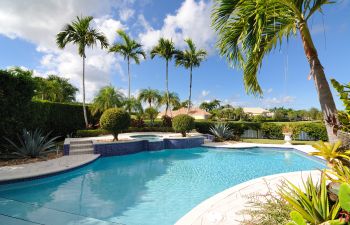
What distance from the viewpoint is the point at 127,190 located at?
20.0 feet

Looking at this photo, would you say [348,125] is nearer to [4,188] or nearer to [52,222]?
[52,222]

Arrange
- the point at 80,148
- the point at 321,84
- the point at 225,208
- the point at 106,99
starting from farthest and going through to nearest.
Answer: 1. the point at 106,99
2. the point at 80,148
3. the point at 225,208
4. the point at 321,84

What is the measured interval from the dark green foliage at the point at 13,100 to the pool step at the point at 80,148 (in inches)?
100

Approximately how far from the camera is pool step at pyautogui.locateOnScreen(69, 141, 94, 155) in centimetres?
1070

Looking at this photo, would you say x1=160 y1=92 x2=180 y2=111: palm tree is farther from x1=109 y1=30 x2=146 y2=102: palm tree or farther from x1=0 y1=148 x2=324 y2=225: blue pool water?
x1=0 y1=148 x2=324 y2=225: blue pool water

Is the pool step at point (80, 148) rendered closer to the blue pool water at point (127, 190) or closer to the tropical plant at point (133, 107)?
the blue pool water at point (127, 190)

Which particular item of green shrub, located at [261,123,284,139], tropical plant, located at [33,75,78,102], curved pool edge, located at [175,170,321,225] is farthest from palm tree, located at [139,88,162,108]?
curved pool edge, located at [175,170,321,225]

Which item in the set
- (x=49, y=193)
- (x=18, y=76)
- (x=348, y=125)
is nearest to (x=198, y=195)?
(x=348, y=125)

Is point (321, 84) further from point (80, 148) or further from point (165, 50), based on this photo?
point (165, 50)

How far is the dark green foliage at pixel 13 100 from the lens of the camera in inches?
345

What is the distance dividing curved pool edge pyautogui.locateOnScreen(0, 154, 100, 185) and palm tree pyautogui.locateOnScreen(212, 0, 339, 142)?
7.01 meters

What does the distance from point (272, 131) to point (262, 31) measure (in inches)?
655

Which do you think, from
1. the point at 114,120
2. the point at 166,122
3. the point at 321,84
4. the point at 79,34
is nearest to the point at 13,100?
the point at 114,120

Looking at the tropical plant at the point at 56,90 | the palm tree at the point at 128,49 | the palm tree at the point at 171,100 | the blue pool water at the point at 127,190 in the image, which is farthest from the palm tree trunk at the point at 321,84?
the tropical plant at the point at 56,90
